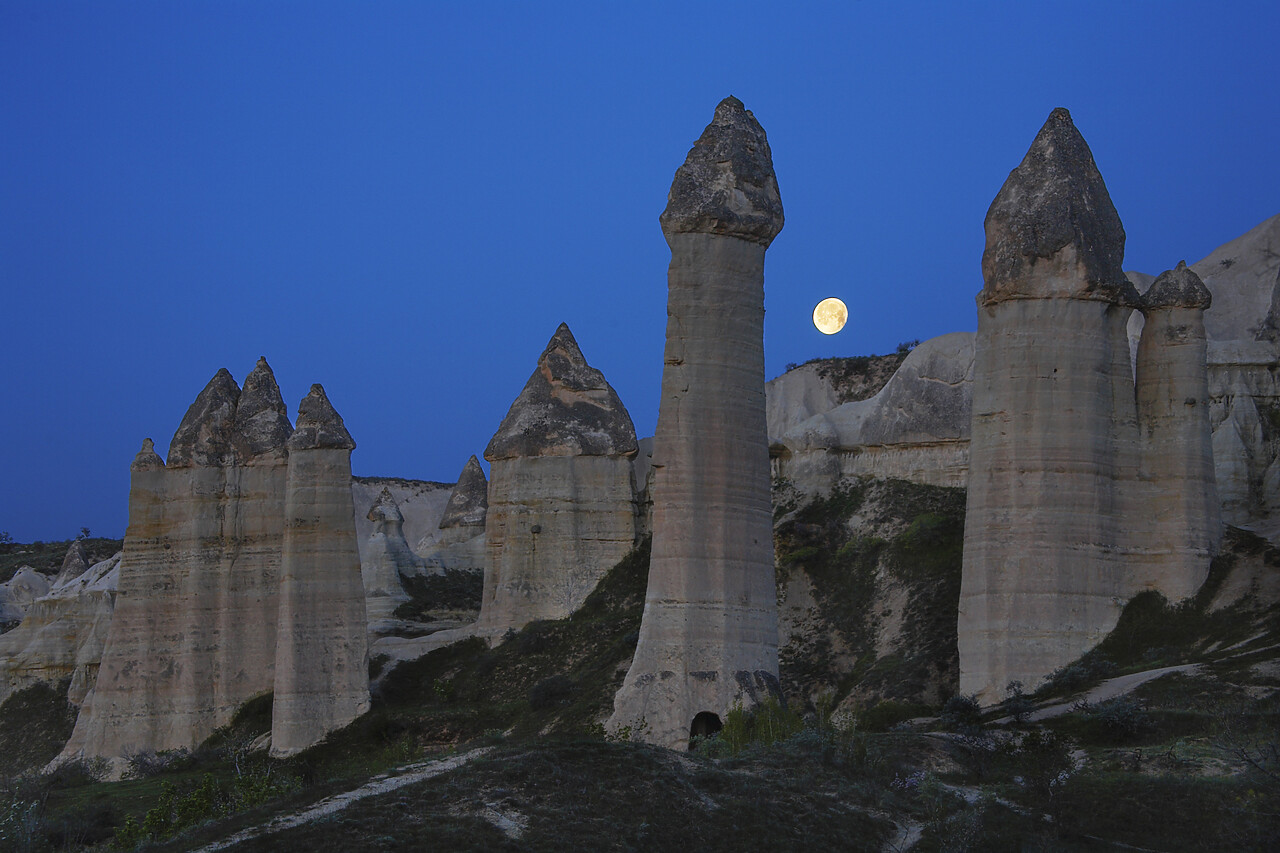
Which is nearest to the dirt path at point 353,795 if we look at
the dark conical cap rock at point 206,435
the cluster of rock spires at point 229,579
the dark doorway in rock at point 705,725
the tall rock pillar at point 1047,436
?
the dark doorway in rock at point 705,725

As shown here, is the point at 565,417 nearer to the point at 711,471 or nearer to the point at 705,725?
the point at 711,471

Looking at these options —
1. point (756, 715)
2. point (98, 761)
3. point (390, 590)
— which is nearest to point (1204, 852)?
point (756, 715)

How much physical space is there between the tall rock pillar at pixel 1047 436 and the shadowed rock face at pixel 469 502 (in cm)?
3039

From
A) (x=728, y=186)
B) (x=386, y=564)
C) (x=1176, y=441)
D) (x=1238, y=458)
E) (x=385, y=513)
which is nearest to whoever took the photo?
(x=728, y=186)

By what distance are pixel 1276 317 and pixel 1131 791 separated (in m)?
24.6

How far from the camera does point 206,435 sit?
38.9 metres

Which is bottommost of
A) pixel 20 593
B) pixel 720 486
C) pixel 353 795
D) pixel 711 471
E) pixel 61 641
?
pixel 353 795

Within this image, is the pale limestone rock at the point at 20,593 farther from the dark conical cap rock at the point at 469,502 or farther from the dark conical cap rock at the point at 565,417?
the dark conical cap rock at the point at 565,417

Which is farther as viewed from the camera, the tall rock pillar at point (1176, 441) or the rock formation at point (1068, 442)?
the tall rock pillar at point (1176, 441)

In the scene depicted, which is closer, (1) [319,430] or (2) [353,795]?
(2) [353,795]

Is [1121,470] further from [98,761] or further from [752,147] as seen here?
[98,761]

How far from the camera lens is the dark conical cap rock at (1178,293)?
2747 centimetres

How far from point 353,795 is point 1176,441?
17.3 metres

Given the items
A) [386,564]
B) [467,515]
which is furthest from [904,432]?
[467,515]
